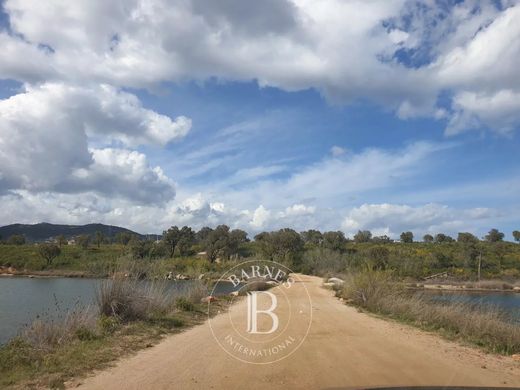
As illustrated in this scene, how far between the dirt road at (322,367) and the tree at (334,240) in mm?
69955

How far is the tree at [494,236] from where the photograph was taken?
95812 mm

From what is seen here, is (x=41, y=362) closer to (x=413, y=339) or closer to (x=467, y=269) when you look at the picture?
(x=413, y=339)

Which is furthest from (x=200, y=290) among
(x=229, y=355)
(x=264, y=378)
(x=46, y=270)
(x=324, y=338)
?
(x=46, y=270)

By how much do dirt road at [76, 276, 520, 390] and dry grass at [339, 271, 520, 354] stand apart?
141cm

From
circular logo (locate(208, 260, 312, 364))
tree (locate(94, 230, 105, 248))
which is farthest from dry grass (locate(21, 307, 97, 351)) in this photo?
tree (locate(94, 230, 105, 248))

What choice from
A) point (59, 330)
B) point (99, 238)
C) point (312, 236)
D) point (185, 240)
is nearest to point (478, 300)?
point (59, 330)

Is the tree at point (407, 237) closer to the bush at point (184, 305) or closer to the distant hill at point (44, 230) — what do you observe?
the bush at point (184, 305)

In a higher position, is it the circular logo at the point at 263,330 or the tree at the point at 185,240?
the tree at the point at 185,240

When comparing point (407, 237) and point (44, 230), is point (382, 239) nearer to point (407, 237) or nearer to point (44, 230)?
point (407, 237)

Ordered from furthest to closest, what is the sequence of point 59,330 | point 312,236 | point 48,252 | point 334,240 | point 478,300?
point 312,236
point 334,240
point 48,252
point 478,300
point 59,330

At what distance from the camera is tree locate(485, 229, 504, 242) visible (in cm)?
9581

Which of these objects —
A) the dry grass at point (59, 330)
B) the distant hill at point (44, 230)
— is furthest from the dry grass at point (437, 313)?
the distant hill at point (44, 230)

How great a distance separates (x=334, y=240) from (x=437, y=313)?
6999cm

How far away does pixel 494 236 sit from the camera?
9612 cm
